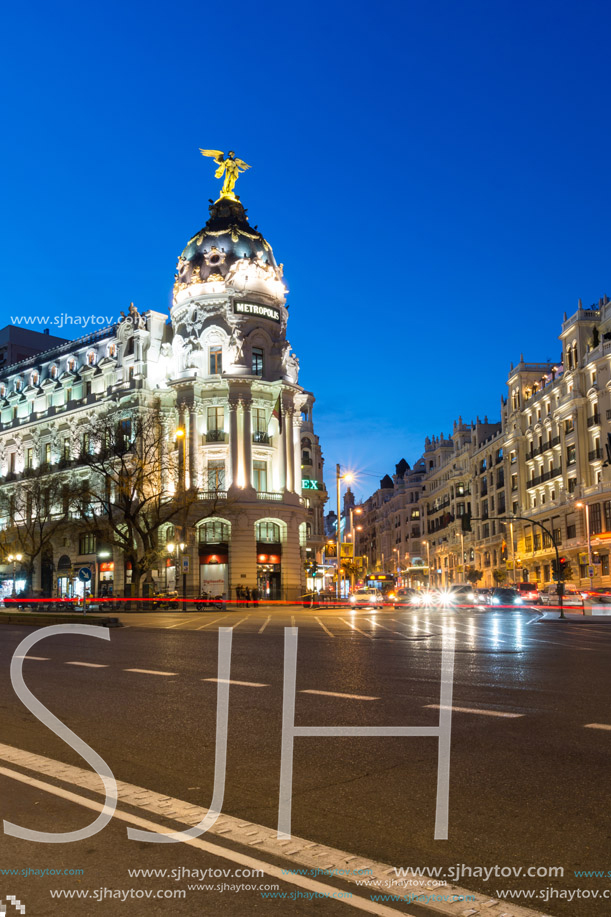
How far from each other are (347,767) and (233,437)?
6124 centimetres

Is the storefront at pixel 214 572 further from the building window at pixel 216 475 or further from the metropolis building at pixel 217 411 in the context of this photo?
the building window at pixel 216 475

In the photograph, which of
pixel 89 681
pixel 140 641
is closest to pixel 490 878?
pixel 89 681

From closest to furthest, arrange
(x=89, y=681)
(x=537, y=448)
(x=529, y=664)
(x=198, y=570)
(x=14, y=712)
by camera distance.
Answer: (x=14, y=712) < (x=89, y=681) < (x=529, y=664) < (x=198, y=570) < (x=537, y=448)

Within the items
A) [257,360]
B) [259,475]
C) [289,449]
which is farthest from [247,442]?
[257,360]

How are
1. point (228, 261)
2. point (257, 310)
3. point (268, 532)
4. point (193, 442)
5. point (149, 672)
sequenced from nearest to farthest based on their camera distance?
1. point (149, 672)
2. point (268, 532)
3. point (193, 442)
4. point (257, 310)
5. point (228, 261)

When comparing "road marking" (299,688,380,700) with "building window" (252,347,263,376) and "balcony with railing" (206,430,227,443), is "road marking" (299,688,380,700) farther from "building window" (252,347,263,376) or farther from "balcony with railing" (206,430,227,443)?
"building window" (252,347,263,376)

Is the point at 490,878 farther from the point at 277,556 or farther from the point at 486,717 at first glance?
the point at 277,556

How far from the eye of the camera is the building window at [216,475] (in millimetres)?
67125

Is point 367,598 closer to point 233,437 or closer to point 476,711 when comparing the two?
point 233,437

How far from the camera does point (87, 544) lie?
75.4 m

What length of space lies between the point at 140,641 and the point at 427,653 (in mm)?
8971

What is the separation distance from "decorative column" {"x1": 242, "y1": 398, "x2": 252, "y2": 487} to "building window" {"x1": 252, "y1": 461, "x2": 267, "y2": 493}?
1.35 metres

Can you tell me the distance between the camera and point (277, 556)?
223ft

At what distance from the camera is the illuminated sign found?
228 ft
